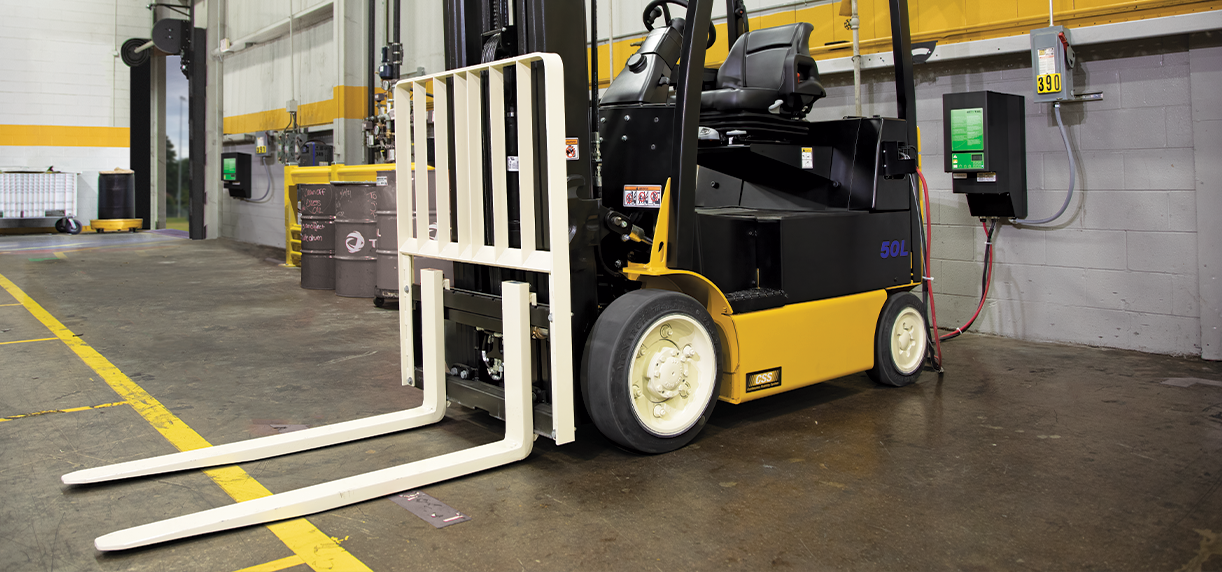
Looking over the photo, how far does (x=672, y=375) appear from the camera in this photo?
12.4 ft

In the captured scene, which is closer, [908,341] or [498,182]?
[498,182]

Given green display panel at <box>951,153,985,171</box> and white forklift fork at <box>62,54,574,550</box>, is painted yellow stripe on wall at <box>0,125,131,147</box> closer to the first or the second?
white forklift fork at <box>62,54,574,550</box>

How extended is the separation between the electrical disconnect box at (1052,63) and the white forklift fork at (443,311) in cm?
398

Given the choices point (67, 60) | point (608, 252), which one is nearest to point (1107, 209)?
point (608, 252)

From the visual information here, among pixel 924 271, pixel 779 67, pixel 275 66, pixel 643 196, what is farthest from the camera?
pixel 275 66

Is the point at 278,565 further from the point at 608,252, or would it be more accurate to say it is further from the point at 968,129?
the point at 968,129

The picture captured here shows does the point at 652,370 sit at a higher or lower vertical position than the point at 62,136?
lower

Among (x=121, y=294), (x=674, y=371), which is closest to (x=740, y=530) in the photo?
(x=674, y=371)

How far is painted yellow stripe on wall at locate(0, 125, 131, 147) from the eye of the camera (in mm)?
18906

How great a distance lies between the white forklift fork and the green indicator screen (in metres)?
3.73

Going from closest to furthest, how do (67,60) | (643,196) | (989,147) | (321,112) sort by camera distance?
1. (643,196)
2. (989,147)
3. (321,112)
4. (67,60)

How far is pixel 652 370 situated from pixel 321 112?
12229 millimetres

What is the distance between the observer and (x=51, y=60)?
19.2 m

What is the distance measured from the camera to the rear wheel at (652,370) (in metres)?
3.59
